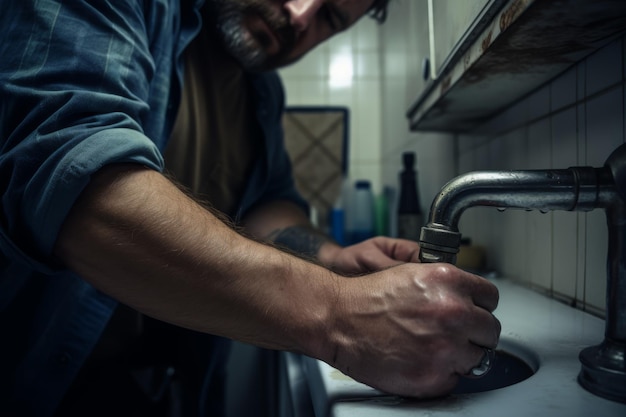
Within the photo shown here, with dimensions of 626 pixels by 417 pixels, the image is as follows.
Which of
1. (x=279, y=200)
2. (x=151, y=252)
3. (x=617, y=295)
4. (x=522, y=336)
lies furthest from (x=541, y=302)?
(x=279, y=200)

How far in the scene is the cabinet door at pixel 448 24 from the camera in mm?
481

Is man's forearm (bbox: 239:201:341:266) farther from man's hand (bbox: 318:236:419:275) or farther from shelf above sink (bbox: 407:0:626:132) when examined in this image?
shelf above sink (bbox: 407:0:626:132)

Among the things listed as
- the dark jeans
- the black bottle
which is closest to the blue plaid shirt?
the dark jeans

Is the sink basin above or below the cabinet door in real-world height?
below

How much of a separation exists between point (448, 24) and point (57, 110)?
1.50 ft

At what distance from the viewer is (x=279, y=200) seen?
1090mm

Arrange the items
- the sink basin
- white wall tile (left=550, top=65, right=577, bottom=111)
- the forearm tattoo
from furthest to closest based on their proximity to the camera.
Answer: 1. the forearm tattoo
2. white wall tile (left=550, top=65, right=577, bottom=111)
3. the sink basin

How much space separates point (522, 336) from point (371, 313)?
0.22 meters

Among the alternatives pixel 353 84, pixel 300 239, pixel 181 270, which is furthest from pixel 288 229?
pixel 353 84

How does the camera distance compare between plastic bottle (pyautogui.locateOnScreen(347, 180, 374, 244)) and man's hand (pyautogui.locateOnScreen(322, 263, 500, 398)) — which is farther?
plastic bottle (pyautogui.locateOnScreen(347, 180, 374, 244))

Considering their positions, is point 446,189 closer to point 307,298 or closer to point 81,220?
point 307,298

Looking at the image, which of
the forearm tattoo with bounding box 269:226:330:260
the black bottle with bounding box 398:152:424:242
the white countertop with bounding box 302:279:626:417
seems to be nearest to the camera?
the white countertop with bounding box 302:279:626:417

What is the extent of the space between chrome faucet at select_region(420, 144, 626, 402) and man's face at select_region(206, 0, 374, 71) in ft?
1.92

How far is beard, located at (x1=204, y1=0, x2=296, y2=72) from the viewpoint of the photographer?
814mm
